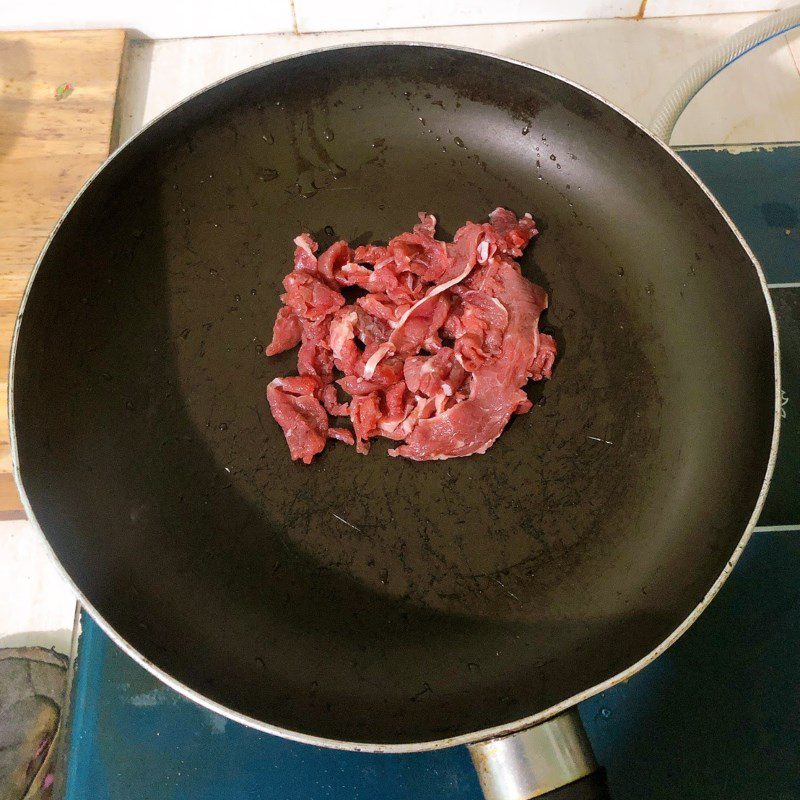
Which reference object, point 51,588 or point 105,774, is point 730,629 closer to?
point 105,774

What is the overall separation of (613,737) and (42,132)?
1.95m

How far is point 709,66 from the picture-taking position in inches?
62.1

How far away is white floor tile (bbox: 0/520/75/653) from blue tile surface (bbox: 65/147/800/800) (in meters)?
0.32

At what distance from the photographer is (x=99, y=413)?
1.17m

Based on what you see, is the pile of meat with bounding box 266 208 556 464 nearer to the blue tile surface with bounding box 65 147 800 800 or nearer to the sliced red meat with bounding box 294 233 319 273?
the sliced red meat with bounding box 294 233 319 273

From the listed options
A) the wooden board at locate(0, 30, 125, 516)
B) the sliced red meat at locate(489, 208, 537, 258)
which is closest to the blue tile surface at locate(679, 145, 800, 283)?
the sliced red meat at locate(489, 208, 537, 258)

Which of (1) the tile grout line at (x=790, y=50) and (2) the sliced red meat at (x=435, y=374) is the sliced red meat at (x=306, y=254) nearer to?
(2) the sliced red meat at (x=435, y=374)

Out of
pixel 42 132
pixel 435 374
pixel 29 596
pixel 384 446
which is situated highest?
pixel 42 132

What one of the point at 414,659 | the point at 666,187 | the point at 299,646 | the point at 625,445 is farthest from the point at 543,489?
the point at 666,187

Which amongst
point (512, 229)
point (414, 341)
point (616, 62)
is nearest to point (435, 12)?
point (616, 62)

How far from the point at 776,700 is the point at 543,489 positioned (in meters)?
0.57

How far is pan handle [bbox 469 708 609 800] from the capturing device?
85 centimetres

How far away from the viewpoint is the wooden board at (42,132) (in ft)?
4.74

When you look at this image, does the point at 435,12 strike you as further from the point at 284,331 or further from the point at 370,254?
the point at 284,331
